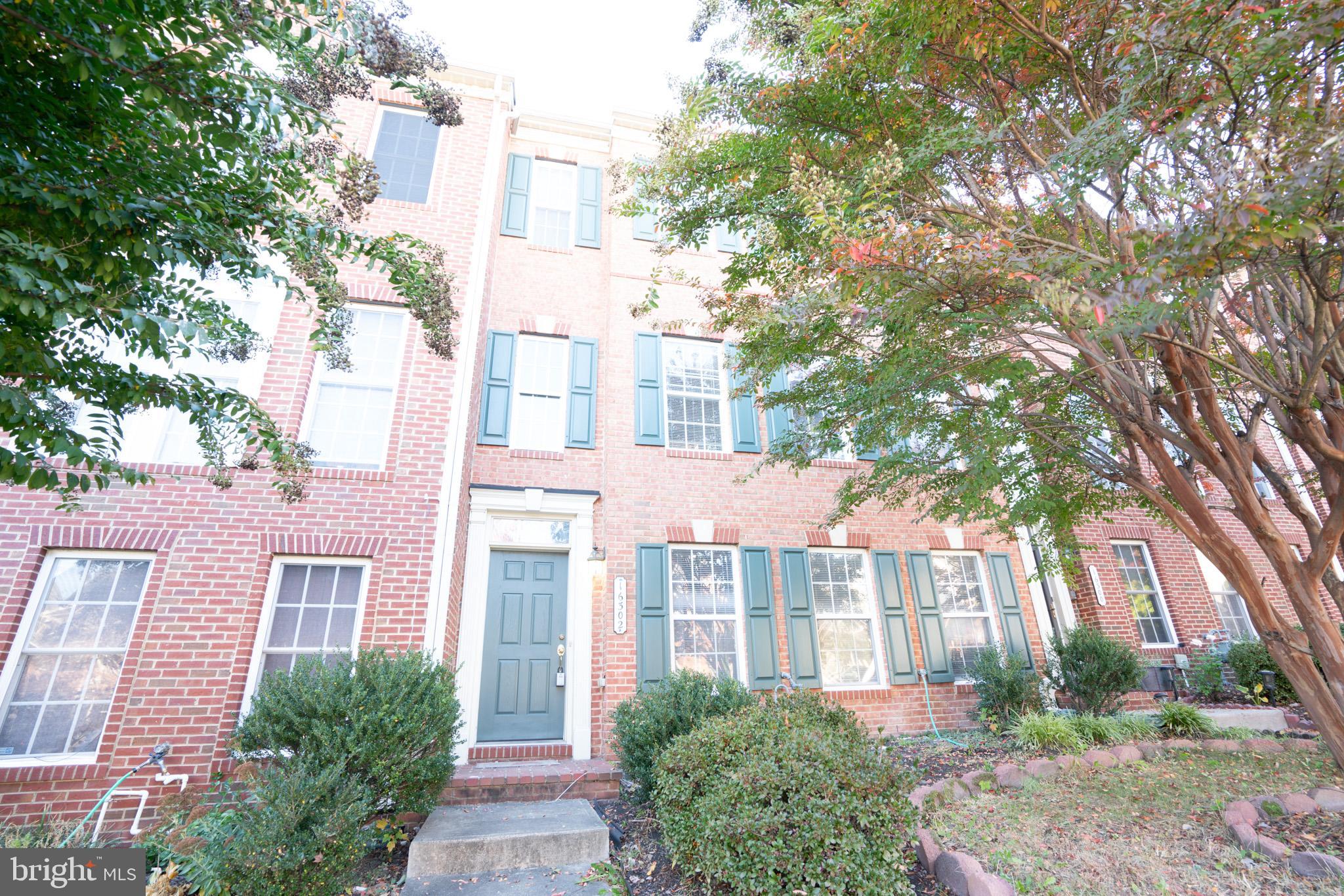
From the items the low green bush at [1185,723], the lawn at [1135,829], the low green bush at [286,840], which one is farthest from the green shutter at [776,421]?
the low green bush at [286,840]

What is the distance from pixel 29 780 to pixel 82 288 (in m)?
4.96

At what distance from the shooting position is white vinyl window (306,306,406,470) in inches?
257

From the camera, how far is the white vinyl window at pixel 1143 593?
32.7 ft

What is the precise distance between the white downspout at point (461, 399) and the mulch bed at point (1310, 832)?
20.7 ft

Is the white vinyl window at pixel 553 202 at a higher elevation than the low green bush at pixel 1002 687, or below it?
higher

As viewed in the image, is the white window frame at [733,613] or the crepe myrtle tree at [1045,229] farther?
the white window frame at [733,613]

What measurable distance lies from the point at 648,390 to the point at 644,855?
18.2 ft

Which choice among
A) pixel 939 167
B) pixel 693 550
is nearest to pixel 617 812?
A: pixel 693 550

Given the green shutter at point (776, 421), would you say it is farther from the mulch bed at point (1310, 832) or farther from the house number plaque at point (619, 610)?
the mulch bed at point (1310, 832)

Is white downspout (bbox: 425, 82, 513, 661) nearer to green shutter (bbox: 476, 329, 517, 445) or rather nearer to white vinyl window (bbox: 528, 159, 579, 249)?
green shutter (bbox: 476, 329, 517, 445)

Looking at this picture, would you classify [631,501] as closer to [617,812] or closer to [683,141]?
[617,812]

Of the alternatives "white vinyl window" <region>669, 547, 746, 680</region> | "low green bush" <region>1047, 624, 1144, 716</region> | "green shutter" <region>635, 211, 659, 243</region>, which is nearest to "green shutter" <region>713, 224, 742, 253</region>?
"green shutter" <region>635, 211, 659, 243</region>

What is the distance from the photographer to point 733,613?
305 inches

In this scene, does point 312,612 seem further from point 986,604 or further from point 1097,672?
point 1097,672
